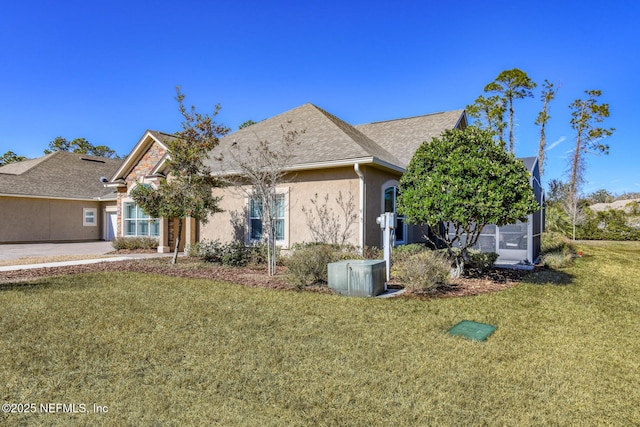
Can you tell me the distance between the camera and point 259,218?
13375 millimetres

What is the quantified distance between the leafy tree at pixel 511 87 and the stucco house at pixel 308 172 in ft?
51.0

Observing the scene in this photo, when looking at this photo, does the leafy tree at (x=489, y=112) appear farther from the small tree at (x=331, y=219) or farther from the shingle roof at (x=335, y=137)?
the small tree at (x=331, y=219)

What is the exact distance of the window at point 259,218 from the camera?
511 inches

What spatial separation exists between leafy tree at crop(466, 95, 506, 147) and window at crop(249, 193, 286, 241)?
24.9 meters

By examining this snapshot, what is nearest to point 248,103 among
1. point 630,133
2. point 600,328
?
point 600,328

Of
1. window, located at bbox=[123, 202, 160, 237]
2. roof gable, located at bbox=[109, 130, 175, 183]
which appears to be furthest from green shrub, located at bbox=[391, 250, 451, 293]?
window, located at bbox=[123, 202, 160, 237]

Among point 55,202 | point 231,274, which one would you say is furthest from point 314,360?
point 55,202

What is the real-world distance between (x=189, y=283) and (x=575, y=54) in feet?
59.2

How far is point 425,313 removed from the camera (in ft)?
20.2

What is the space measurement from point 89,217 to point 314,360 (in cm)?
2692

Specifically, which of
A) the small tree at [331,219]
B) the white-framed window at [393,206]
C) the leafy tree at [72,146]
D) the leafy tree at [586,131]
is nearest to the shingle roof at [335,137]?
the white-framed window at [393,206]

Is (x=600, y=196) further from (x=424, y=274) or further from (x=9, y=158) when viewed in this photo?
(x=9, y=158)

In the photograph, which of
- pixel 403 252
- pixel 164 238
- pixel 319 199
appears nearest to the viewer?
pixel 403 252

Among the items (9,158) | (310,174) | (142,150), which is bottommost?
(310,174)
